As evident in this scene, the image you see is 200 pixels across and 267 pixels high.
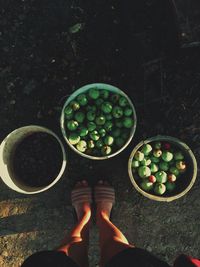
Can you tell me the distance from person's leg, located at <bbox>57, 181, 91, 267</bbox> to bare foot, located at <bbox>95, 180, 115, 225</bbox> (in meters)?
0.10

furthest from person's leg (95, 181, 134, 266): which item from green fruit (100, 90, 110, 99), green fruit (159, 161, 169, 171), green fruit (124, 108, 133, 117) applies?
green fruit (100, 90, 110, 99)

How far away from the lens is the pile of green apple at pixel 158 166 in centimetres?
399

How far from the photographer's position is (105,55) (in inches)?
172

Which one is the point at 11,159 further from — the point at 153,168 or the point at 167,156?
the point at 167,156

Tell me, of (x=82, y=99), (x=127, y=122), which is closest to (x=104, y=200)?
(x=127, y=122)

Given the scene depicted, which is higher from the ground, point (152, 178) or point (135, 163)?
point (135, 163)

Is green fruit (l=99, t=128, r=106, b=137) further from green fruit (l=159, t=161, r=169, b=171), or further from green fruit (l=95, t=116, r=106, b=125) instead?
green fruit (l=159, t=161, r=169, b=171)

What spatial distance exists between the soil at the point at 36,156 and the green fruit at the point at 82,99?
565 mm

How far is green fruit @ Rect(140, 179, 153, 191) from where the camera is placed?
13.1 feet

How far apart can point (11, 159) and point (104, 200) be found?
106 centimetres

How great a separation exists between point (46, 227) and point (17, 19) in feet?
7.34

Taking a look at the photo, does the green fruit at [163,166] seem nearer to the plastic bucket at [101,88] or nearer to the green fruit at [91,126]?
the plastic bucket at [101,88]

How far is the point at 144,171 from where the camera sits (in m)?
3.97

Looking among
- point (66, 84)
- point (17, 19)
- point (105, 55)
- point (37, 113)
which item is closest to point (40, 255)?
point (37, 113)
